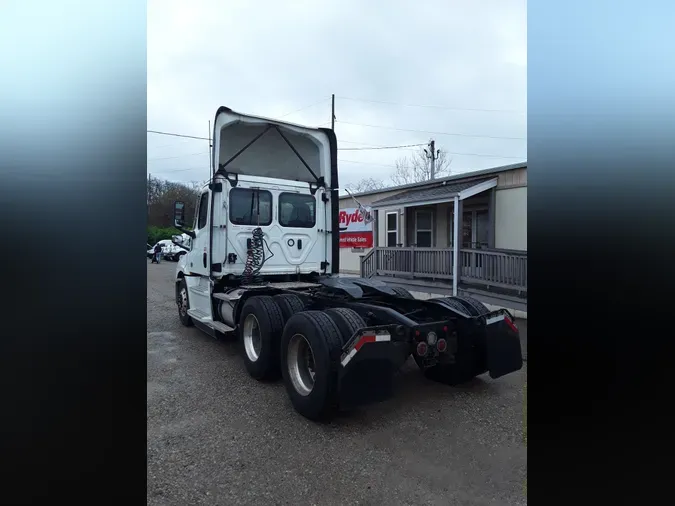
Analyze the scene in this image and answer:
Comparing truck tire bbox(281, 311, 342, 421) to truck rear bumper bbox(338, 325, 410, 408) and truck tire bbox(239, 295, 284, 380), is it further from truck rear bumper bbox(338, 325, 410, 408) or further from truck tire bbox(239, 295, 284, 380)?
truck tire bbox(239, 295, 284, 380)

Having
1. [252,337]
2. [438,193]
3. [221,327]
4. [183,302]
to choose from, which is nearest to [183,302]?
[183,302]

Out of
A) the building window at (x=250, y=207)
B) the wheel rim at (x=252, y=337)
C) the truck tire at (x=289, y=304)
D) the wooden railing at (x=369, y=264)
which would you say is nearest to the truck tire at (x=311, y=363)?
the truck tire at (x=289, y=304)

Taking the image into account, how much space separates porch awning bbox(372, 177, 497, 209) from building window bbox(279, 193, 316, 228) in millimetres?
4854

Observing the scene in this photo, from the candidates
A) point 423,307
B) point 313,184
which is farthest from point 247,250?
point 423,307
